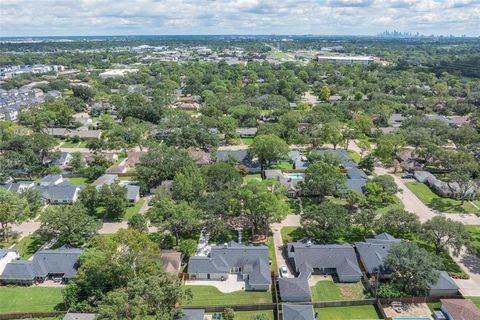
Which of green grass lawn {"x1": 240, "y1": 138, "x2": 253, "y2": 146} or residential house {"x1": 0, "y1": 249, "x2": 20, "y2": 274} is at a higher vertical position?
green grass lawn {"x1": 240, "y1": 138, "x2": 253, "y2": 146}

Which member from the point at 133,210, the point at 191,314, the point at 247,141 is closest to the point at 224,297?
the point at 191,314

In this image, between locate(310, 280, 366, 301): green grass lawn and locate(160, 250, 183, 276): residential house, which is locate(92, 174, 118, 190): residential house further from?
locate(310, 280, 366, 301): green grass lawn

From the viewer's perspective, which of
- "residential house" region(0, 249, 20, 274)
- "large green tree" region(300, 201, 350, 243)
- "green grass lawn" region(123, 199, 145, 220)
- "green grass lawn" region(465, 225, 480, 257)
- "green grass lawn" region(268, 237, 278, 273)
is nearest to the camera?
"residential house" region(0, 249, 20, 274)

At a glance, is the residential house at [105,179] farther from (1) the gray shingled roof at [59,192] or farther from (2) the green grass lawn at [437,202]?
(2) the green grass lawn at [437,202]

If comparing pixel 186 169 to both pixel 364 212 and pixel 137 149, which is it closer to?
pixel 364 212

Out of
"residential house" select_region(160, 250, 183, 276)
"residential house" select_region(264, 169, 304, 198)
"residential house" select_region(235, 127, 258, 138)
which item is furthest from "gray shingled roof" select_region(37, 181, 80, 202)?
"residential house" select_region(235, 127, 258, 138)

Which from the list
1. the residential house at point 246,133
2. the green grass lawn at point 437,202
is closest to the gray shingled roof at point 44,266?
the green grass lawn at point 437,202

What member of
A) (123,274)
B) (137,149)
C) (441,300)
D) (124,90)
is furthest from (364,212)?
(124,90)
